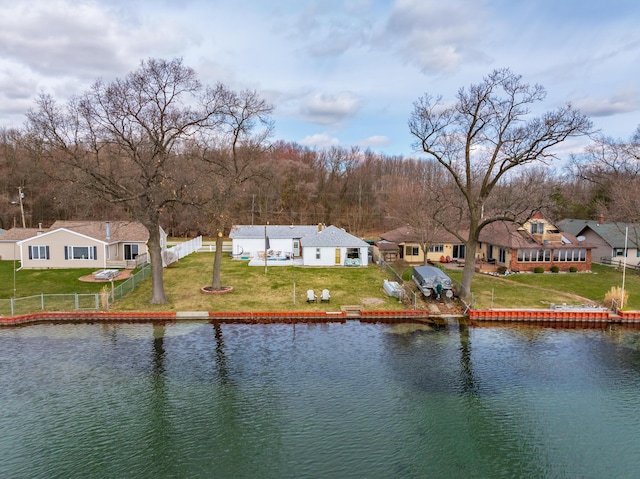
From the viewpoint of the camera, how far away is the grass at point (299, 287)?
27422mm

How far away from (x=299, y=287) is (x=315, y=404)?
16.1 metres

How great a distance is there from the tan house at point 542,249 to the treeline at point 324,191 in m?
6.01

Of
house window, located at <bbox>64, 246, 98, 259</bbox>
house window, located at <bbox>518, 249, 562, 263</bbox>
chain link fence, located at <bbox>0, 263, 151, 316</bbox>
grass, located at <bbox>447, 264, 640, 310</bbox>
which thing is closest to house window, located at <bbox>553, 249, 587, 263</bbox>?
house window, located at <bbox>518, 249, 562, 263</bbox>

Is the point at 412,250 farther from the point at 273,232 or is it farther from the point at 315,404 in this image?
the point at 315,404

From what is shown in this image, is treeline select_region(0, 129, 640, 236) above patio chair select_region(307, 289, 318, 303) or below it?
above

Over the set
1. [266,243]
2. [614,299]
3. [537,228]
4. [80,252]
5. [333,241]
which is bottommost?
[614,299]

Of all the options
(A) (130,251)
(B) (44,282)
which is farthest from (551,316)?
(A) (130,251)

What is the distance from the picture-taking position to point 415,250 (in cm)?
4331

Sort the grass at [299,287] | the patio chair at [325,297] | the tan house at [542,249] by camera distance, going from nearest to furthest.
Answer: the grass at [299,287] < the patio chair at [325,297] < the tan house at [542,249]

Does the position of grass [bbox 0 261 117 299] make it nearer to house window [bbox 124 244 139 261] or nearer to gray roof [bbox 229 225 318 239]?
house window [bbox 124 244 139 261]

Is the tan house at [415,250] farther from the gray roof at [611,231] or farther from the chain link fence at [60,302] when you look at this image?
the chain link fence at [60,302]

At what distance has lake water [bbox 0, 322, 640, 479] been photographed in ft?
41.1

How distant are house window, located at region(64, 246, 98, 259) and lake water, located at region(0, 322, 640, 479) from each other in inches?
615

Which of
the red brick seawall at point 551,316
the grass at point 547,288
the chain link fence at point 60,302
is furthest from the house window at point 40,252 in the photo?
the red brick seawall at point 551,316
